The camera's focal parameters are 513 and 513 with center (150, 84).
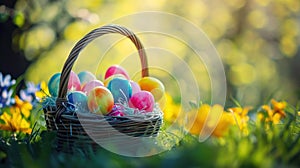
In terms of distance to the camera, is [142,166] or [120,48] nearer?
[142,166]

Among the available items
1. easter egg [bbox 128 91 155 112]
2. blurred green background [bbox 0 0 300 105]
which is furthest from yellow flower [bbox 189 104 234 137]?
blurred green background [bbox 0 0 300 105]

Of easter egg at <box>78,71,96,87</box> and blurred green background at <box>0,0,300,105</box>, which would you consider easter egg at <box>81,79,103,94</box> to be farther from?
blurred green background at <box>0,0,300,105</box>

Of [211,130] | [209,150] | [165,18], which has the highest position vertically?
[165,18]

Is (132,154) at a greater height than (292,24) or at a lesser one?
lesser

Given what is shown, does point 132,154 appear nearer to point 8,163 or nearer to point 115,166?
point 8,163

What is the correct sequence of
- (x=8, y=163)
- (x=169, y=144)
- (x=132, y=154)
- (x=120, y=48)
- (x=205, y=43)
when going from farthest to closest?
(x=205, y=43)
(x=120, y=48)
(x=169, y=144)
(x=132, y=154)
(x=8, y=163)

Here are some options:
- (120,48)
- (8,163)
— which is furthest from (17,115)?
(120,48)

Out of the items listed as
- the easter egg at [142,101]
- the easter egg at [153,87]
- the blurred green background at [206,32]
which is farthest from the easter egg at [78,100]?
the blurred green background at [206,32]
